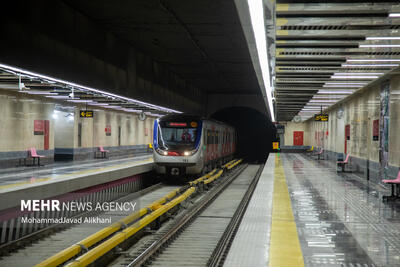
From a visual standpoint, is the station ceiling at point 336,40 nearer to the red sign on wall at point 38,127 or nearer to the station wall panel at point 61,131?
the station wall panel at point 61,131

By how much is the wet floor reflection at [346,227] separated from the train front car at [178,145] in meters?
4.71

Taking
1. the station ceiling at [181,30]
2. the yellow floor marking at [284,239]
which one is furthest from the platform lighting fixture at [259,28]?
the yellow floor marking at [284,239]

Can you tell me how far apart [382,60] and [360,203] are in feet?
10.7

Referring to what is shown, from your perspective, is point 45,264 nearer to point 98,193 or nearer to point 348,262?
point 348,262

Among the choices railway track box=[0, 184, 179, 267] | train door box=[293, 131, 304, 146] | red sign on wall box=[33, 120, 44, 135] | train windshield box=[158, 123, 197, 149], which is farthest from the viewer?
train door box=[293, 131, 304, 146]

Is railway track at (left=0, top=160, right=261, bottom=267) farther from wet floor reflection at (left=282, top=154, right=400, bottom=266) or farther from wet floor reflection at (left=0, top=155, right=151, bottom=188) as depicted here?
wet floor reflection at (left=0, top=155, right=151, bottom=188)

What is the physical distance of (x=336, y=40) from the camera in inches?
319

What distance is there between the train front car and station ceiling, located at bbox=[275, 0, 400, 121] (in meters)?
4.18

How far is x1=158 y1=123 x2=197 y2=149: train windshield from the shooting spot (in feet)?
52.1

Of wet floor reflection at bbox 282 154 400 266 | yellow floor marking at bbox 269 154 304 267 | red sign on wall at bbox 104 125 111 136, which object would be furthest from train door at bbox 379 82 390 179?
red sign on wall at bbox 104 125 111 136

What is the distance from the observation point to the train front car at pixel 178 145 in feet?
51.4

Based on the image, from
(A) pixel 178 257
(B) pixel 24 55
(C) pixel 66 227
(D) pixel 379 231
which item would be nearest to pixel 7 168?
(C) pixel 66 227

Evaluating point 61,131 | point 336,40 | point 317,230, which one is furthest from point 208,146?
point 317,230

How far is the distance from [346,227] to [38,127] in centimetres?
1559
